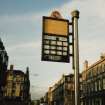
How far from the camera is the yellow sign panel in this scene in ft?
19.3

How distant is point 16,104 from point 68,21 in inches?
3024

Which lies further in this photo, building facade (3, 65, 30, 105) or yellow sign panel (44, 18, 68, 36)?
building facade (3, 65, 30, 105)

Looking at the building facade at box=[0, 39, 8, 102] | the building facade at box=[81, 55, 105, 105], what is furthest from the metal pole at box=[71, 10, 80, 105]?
the building facade at box=[81, 55, 105, 105]

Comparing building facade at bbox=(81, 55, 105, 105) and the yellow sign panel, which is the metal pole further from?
building facade at bbox=(81, 55, 105, 105)

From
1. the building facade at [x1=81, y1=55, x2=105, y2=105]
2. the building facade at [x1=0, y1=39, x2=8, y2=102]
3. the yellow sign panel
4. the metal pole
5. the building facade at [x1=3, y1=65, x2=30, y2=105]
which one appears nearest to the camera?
the metal pole

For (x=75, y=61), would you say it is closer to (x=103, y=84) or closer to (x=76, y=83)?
(x=76, y=83)

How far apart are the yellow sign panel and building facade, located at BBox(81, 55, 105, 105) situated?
178ft

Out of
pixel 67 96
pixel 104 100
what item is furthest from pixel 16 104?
pixel 104 100

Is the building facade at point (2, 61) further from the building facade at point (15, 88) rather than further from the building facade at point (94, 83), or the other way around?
the building facade at point (15, 88)

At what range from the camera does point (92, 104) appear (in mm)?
66188

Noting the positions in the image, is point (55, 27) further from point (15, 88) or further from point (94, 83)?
point (15, 88)

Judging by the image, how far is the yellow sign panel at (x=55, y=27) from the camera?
588cm

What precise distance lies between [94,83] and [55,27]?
61320mm

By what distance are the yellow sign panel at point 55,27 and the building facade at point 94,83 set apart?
2137 inches
